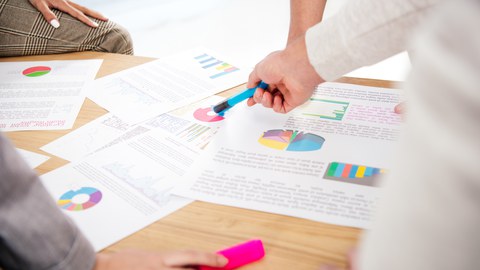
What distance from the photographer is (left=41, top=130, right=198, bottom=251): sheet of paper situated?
1.91ft

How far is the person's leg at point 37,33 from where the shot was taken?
42.2 inches

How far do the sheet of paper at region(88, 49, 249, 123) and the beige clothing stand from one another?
0.61 m

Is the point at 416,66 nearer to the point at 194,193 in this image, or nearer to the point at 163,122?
the point at 194,193

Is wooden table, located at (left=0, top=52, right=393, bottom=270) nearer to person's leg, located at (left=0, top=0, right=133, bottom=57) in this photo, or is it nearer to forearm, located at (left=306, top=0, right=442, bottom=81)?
forearm, located at (left=306, top=0, right=442, bottom=81)

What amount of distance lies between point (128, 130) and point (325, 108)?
350mm

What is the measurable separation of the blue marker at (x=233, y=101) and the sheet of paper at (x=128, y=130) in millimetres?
12

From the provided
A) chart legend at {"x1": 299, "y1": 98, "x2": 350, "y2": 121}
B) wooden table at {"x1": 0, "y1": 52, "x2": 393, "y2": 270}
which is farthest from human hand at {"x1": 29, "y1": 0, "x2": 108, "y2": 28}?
wooden table at {"x1": 0, "y1": 52, "x2": 393, "y2": 270}

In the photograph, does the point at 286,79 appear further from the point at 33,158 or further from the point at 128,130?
the point at 33,158

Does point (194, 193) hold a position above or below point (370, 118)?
below

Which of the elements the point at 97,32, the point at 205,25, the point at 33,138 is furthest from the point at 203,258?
the point at 205,25

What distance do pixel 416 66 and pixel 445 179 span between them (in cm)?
7

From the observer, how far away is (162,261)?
1.67ft

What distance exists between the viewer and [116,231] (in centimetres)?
57

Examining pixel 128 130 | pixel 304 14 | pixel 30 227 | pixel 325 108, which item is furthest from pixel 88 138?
pixel 304 14
